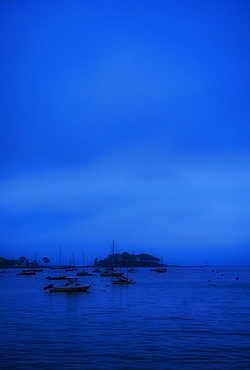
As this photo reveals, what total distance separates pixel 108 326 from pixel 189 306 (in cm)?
1533

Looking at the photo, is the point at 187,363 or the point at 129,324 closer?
the point at 187,363

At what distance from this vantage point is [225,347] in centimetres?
2244

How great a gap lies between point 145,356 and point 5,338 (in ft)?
31.2

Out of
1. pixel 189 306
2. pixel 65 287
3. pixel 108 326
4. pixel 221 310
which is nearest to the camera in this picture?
pixel 108 326

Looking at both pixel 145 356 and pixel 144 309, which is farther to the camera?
pixel 144 309

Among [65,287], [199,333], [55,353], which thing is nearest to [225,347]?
[199,333]

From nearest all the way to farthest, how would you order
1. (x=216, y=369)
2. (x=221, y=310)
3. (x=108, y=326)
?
1. (x=216, y=369)
2. (x=108, y=326)
3. (x=221, y=310)

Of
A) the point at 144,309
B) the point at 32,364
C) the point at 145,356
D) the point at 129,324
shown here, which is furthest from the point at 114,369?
the point at 144,309

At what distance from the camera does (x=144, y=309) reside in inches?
1574

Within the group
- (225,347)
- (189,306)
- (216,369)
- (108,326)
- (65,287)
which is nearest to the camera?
(216,369)

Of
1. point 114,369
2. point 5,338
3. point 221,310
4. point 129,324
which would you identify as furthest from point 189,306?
point 114,369

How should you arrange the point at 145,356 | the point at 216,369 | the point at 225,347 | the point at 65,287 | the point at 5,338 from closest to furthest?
the point at 216,369 → the point at 145,356 → the point at 225,347 → the point at 5,338 → the point at 65,287

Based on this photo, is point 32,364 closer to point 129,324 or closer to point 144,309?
point 129,324

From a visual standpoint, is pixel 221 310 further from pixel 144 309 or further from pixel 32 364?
pixel 32 364
